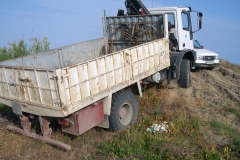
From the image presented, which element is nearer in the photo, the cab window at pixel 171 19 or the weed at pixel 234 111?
the weed at pixel 234 111

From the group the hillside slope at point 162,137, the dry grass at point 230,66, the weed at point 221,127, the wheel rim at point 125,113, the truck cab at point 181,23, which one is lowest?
the dry grass at point 230,66

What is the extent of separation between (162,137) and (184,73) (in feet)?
10.6

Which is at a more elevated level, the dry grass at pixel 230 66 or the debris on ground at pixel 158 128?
the debris on ground at pixel 158 128

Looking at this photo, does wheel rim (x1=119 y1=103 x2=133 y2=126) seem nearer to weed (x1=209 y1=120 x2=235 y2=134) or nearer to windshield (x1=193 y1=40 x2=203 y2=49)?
weed (x1=209 y1=120 x2=235 y2=134)

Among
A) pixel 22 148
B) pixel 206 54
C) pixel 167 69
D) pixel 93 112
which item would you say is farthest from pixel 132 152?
pixel 206 54

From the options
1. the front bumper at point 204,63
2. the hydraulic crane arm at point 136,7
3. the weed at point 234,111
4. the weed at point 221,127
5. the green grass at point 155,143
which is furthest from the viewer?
the front bumper at point 204,63

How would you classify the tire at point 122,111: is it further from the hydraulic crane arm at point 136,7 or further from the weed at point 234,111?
the hydraulic crane arm at point 136,7

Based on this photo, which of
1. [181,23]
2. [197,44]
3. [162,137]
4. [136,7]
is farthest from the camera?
[197,44]

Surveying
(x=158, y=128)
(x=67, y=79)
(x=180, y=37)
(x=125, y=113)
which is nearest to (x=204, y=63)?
(x=180, y=37)

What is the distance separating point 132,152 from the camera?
15.2ft

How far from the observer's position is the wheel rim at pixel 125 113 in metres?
5.73

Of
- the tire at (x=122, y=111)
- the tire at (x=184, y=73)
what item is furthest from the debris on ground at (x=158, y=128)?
the tire at (x=184, y=73)

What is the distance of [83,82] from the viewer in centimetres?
442

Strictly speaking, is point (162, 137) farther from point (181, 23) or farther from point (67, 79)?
point (181, 23)
